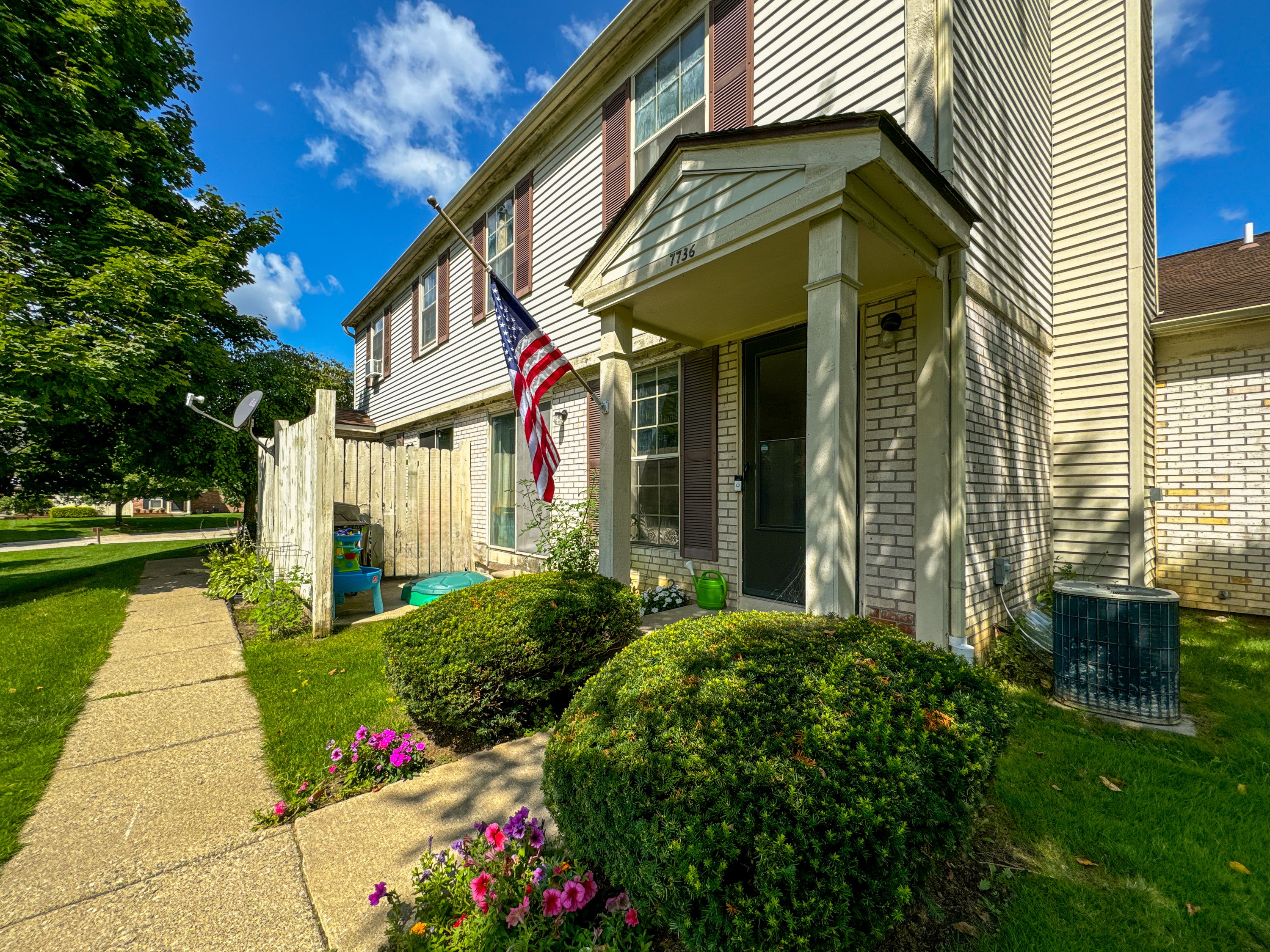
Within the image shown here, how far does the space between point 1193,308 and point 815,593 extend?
706 cm

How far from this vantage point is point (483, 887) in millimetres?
1637

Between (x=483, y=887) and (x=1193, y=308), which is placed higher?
(x=1193, y=308)

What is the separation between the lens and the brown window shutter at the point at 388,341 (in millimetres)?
12984

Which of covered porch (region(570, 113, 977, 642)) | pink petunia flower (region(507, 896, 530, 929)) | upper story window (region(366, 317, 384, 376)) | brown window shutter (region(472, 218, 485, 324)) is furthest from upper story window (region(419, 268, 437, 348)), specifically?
pink petunia flower (region(507, 896, 530, 929))

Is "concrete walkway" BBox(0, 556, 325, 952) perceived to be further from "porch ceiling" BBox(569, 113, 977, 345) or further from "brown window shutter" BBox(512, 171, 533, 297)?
"brown window shutter" BBox(512, 171, 533, 297)

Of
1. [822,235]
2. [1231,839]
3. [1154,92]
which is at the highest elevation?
[1154,92]

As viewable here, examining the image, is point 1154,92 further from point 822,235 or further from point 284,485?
point 284,485

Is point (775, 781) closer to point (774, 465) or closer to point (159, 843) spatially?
point (159, 843)

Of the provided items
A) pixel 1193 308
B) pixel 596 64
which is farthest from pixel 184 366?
pixel 1193 308

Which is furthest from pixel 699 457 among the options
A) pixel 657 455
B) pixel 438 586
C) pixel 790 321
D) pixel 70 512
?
pixel 70 512

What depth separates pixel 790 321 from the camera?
195 inches

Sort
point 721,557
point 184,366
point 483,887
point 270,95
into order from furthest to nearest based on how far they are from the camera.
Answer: point 270,95 → point 184,366 → point 721,557 → point 483,887

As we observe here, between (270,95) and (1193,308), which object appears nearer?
(1193,308)

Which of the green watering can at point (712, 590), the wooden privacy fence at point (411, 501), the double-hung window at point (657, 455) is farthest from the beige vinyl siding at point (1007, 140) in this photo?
the wooden privacy fence at point (411, 501)
